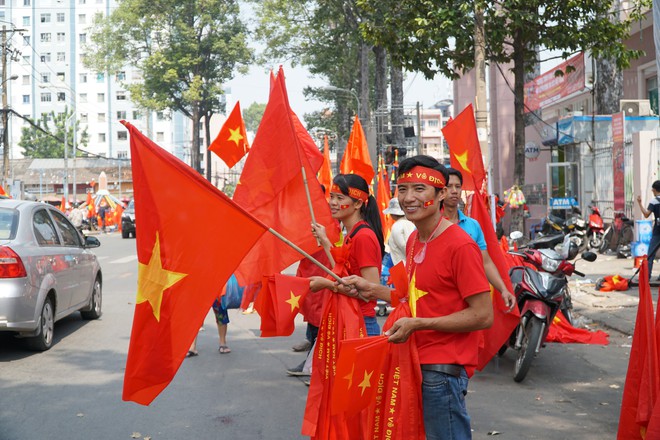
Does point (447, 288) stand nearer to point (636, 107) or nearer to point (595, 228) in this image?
point (595, 228)

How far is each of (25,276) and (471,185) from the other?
4.49 metres

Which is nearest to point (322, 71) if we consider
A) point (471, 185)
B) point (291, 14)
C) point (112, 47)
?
point (291, 14)

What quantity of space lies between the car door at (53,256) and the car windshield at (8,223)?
0.23 m

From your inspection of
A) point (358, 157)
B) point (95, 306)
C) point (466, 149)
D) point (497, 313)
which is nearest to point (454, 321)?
point (497, 313)

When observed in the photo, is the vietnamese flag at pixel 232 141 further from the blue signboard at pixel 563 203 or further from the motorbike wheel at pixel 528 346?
the blue signboard at pixel 563 203

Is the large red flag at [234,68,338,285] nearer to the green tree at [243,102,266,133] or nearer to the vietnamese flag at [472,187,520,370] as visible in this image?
the vietnamese flag at [472,187,520,370]

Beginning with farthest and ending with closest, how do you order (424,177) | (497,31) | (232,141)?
1. (497,31)
2. (232,141)
3. (424,177)

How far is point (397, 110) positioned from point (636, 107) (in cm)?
1407

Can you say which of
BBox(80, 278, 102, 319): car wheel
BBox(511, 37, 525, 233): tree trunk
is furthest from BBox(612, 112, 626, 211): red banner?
BBox(80, 278, 102, 319): car wheel

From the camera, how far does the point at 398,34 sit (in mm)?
16109

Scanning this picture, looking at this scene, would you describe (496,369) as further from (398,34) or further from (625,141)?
(625,141)

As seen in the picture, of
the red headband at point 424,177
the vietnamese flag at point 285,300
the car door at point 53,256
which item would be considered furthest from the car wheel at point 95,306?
the red headband at point 424,177

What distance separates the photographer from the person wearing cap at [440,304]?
3500 mm

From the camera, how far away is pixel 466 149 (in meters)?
8.99
